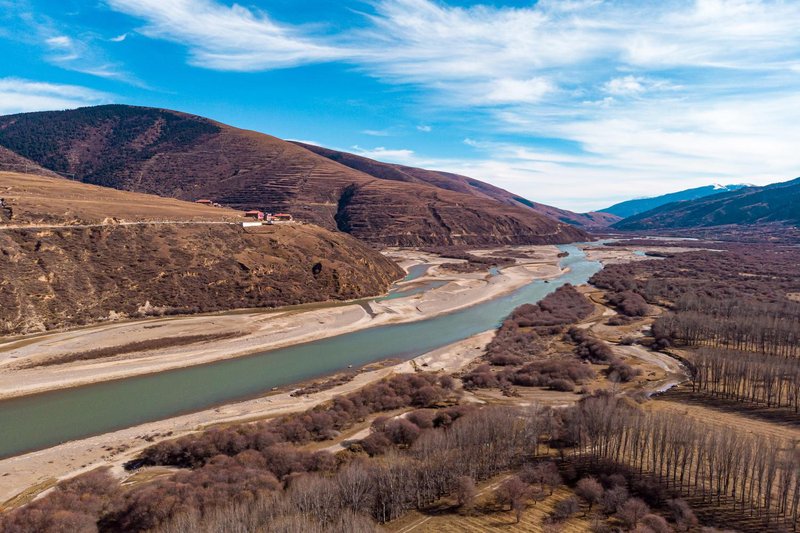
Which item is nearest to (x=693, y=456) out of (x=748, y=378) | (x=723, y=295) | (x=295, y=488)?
(x=748, y=378)

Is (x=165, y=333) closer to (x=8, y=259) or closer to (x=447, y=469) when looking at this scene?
(x=8, y=259)

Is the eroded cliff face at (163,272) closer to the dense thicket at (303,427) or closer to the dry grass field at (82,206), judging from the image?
the dry grass field at (82,206)

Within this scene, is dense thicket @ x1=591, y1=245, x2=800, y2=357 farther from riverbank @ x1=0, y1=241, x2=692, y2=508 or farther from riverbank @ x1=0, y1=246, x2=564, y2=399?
riverbank @ x1=0, y1=246, x2=564, y2=399

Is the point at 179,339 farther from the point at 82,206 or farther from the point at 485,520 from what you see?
the point at 485,520

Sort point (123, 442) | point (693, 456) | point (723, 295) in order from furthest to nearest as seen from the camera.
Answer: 1. point (723, 295)
2. point (123, 442)
3. point (693, 456)

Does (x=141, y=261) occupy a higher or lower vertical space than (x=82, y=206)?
lower
